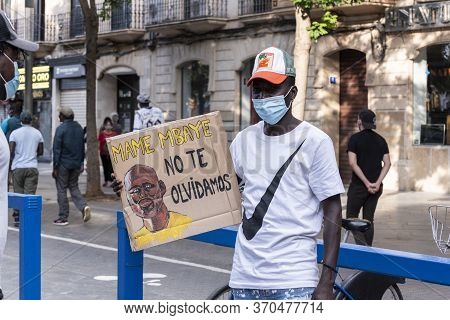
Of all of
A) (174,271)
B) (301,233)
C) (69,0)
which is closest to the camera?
(301,233)

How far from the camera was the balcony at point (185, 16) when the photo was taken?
80.2 ft

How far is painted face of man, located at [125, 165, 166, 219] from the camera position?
3914mm

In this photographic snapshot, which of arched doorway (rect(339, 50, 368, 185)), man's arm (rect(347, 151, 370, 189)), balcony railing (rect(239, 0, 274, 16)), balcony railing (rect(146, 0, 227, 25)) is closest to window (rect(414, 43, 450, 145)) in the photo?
arched doorway (rect(339, 50, 368, 185))

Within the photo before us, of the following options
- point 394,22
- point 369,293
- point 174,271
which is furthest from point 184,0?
point 369,293

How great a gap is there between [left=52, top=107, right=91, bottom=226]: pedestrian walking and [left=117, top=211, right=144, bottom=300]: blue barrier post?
851 centimetres

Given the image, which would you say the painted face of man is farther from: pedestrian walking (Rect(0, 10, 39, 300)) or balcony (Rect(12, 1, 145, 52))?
balcony (Rect(12, 1, 145, 52))

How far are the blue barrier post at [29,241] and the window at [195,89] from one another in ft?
65.8

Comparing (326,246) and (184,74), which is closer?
(326,246)

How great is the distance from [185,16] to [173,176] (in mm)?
22352

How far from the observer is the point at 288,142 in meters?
3.47

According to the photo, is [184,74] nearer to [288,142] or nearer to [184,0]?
[184,0]

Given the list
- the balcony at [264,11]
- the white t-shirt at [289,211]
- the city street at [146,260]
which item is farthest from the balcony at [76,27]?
the white t-shirt at [289,211]

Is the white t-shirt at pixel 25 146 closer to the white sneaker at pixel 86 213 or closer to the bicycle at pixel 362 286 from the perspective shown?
the white sneaker at pixel 86 213
